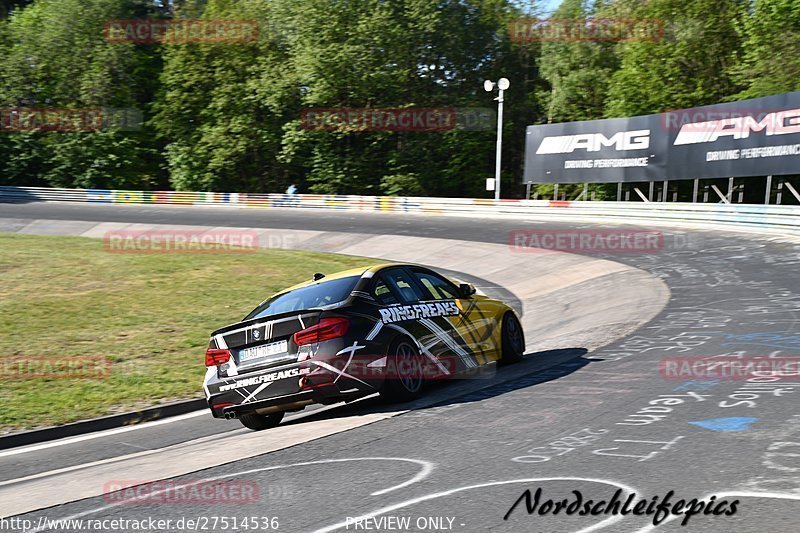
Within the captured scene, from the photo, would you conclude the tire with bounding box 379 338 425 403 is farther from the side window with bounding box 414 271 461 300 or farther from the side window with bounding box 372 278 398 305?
the side window with bounding box 414 271 461 300

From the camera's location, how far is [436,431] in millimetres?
7082

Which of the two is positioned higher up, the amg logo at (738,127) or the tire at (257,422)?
the amg logo at (738,127)

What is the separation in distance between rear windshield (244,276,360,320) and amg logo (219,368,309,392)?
726mm

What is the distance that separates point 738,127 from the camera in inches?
1156

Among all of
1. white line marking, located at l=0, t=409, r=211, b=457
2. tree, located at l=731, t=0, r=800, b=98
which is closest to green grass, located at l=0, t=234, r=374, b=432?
white line marking, located at l=0, t=409, r=211, b=457

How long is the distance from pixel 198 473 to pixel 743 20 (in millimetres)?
47585

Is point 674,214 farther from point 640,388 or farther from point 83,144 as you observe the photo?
point 83,144

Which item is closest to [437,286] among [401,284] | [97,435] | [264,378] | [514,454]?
[401,284]

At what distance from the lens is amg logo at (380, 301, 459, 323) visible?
8.75 metres

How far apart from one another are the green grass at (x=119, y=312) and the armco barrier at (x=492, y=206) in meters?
11.0

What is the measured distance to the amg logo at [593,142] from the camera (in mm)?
35156

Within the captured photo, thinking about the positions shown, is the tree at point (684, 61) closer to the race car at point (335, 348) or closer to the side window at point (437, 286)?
the side window at point (437, 286)

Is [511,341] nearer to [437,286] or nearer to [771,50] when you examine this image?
[437,286]

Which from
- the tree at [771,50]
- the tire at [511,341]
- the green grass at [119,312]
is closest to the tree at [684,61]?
the tree at [771,50]
